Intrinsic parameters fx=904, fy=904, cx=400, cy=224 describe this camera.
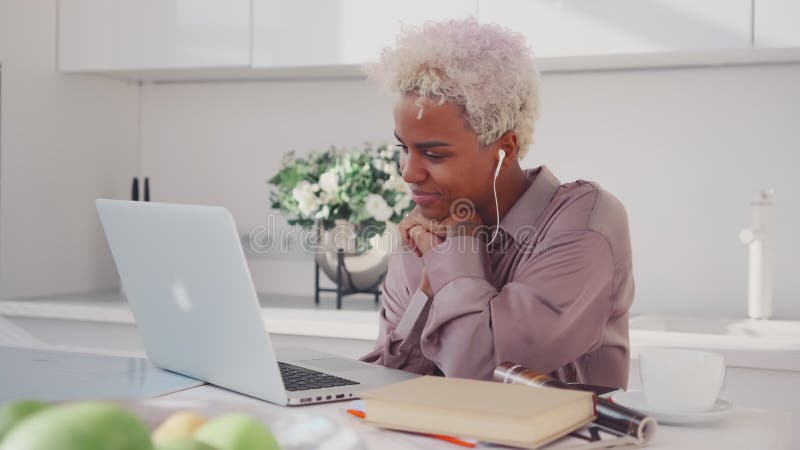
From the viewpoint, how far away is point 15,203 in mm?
2799

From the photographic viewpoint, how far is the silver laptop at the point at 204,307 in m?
1.02

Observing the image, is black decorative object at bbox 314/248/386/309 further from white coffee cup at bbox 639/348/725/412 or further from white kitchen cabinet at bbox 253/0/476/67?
white coffee cup at bbox 639/348/725/412

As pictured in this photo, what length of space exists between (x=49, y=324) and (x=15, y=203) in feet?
1.35

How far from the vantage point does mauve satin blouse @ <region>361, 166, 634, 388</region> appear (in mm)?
1340

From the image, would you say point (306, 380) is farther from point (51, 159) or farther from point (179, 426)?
point (51, 159)

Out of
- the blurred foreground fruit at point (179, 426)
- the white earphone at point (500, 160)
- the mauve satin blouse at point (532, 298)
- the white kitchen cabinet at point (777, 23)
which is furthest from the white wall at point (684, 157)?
the blurred foreground fruit at point (179, 426)

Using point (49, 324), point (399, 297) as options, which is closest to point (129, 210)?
point (399, 297)

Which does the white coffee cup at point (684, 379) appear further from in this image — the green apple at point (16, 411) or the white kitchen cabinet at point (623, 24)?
the white kitchen cabinet at point (623, 24)

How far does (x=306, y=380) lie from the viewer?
1.19m

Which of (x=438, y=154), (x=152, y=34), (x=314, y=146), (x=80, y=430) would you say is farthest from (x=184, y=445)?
(x=314, y=146)

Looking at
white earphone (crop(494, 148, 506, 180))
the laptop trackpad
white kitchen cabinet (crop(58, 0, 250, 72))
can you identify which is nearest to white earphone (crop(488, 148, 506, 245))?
white earphone (crop(494, 148, 506, 180))

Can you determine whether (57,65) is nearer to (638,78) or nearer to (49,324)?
(49,324)

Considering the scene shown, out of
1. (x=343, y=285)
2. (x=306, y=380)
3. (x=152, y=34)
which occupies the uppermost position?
(x=152, y=34)

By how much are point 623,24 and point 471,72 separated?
1.03 meters
